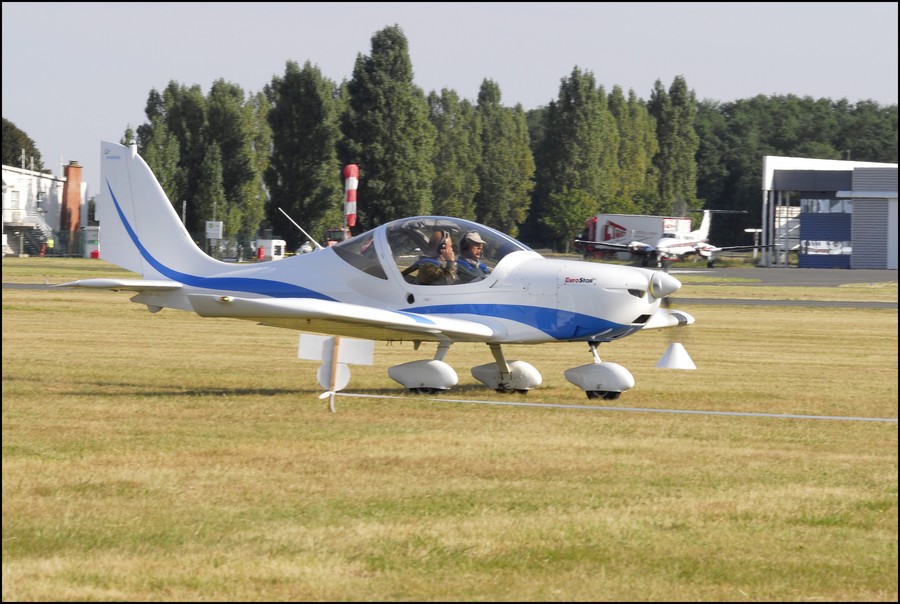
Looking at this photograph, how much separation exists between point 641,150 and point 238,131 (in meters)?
31.1

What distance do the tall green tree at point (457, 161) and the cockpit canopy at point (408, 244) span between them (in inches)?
2634

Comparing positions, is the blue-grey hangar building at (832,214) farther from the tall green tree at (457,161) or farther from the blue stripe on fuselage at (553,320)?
the blue stripe on fuselage at (553,320)

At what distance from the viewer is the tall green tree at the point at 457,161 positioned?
3268 inches

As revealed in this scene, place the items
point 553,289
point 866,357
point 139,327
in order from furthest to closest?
point 139,327, point 866,357, point 553,289

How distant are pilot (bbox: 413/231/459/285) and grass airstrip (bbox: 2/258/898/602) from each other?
1.17 meters

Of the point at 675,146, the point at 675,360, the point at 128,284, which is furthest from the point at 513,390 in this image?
the point at 675,146

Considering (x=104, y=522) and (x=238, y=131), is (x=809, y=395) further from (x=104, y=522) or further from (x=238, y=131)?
(x=238, y=131)

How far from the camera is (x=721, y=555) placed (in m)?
5.95

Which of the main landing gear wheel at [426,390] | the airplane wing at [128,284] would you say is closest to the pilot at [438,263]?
the main landing gear wheel at [426,390]

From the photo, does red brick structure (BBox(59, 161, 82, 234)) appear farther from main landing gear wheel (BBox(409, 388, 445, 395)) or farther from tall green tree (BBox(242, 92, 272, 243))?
main landing gear wheel (BBox(409, 388, 445, 395))

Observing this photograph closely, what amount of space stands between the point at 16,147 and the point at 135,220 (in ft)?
310

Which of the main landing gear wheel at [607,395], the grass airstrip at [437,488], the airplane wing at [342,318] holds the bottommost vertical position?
the grass airstrip at [437,488]

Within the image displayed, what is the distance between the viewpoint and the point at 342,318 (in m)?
11.4

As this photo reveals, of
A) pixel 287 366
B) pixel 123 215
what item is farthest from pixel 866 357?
pixel 123 215
